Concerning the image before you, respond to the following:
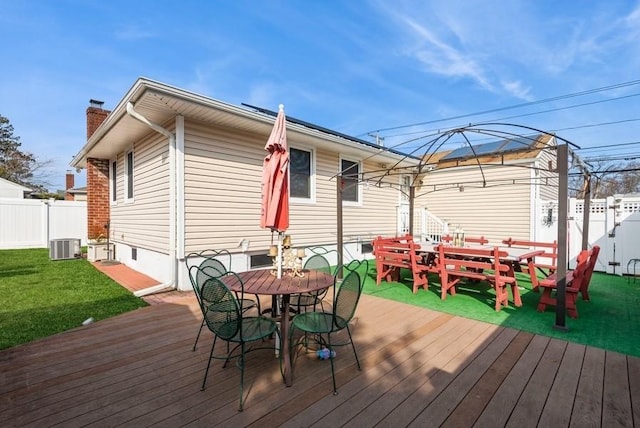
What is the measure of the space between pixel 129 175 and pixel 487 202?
1044 centimetres

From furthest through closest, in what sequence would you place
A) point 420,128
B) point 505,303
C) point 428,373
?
point 420,128
point 505,303
point 428,373

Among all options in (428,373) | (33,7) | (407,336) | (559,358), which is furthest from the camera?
(33,7)

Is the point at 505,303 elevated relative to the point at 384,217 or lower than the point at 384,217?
lower

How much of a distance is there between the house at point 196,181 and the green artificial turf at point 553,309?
8.66 ft

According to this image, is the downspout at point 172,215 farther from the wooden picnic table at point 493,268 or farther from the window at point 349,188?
the wooden picnic table at point 493,268

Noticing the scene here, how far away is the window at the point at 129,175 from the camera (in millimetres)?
7977

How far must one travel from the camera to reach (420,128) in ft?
72.1

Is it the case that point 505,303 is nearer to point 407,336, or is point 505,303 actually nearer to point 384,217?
point 407,336

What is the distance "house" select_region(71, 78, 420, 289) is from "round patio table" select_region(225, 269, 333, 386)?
3.08m

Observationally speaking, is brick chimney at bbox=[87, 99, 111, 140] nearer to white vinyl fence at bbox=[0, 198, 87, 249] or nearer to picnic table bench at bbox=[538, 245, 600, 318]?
white vinyl fence at bbox=[0, 198, 87, 249]

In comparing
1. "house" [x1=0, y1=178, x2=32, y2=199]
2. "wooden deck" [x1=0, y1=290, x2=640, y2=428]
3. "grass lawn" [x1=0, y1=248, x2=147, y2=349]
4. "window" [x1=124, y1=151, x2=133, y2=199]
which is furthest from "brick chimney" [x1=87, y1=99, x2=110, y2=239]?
"house" [x1=0, y1=178, x2=32, y2=199]

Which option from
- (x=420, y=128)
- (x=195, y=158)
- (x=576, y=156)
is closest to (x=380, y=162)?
(x=576, y=156)

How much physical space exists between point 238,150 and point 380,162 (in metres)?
4.91

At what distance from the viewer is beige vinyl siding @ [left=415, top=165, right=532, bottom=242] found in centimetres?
909
